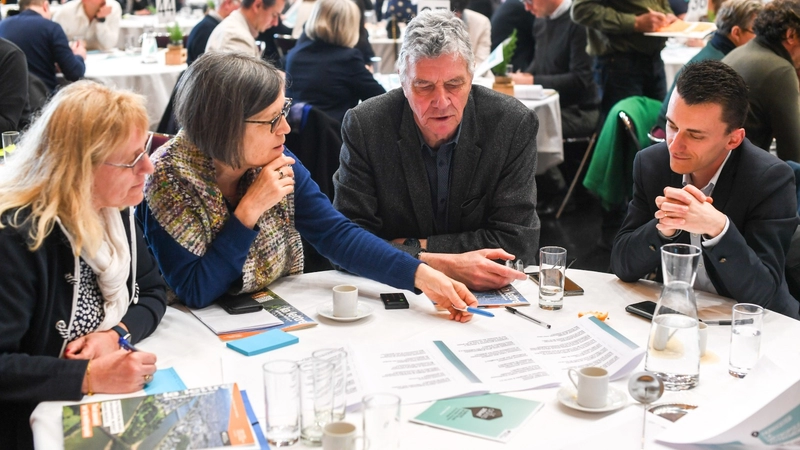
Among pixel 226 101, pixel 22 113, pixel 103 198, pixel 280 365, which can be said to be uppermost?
pixel 226 101

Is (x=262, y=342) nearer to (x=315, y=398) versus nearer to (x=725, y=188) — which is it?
(x=315, y=398)

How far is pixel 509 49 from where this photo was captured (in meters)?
4.99

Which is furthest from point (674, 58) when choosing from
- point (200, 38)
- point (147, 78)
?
point (147, 78)

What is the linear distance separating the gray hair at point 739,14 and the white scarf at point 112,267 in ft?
11.0

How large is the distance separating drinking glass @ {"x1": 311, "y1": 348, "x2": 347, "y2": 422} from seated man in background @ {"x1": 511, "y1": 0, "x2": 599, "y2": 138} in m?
4.42

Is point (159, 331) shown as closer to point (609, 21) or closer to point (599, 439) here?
point (599, 439)

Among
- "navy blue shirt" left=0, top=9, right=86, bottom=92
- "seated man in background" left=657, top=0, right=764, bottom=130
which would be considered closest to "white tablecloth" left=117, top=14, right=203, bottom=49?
"navy blue shirt" left=0, top=9, right=86, bottom=92

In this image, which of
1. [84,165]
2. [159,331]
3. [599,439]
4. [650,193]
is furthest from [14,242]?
[650,193]

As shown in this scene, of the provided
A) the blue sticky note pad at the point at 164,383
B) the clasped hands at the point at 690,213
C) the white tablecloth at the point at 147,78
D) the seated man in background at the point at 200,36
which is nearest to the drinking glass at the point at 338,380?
the blue sticky note pad at the point at 164,383

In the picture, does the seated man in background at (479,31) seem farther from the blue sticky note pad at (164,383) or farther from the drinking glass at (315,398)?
the drinking glass at (315,398)

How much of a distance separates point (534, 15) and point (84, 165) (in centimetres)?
514

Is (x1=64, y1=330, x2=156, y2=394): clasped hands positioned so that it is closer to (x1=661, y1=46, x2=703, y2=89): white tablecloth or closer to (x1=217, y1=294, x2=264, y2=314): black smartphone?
(x1=217, y1=294, x2=264, y2=314): black smartphone

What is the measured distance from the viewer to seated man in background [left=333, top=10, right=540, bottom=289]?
2.45 metres

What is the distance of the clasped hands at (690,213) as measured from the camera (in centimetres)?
199
